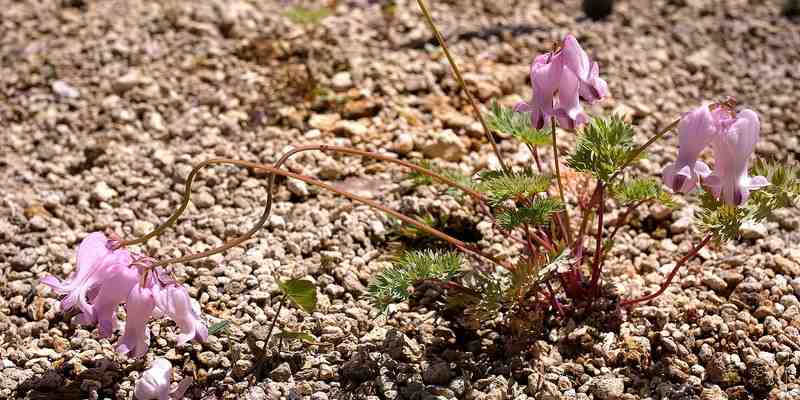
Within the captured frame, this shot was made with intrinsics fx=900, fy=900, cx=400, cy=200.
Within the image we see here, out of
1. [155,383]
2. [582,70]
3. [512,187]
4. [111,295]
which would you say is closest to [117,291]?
[111,295]

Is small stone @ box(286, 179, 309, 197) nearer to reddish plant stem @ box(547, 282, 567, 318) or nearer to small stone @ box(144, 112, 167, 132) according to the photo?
small stone @ box(144, 112, 167, 132)

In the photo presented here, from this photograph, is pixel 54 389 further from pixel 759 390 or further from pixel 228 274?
pixel 759 390

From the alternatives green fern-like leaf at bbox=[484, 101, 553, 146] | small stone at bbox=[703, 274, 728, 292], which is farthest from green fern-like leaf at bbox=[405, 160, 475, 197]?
small stone at bbox=[703, 274, 728, 292]

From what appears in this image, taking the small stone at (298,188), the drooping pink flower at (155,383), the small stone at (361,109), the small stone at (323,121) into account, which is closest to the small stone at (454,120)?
the small stone at (361,109)

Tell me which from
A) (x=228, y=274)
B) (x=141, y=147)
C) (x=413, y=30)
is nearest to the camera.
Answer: (x=228, y=274)

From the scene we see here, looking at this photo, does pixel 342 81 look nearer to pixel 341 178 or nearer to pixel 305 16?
pixel 305 16

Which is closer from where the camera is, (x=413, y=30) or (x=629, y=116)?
(x=629, y=116)

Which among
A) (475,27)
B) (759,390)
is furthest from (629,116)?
(759,390)

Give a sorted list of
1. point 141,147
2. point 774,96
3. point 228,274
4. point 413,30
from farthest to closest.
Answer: point 413,30 → point 774,96 → point 141,147 → point 228,274
